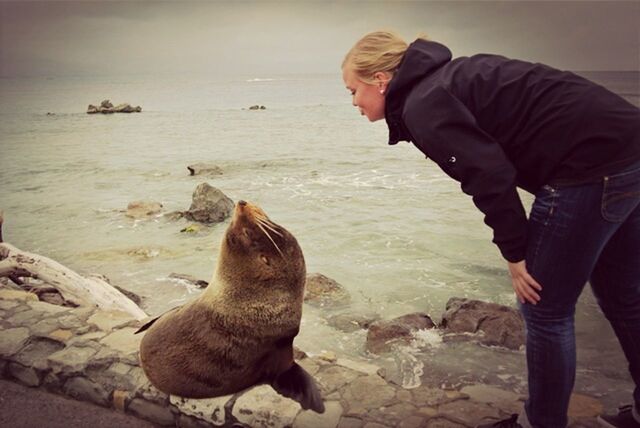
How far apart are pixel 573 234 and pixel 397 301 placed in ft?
17.5

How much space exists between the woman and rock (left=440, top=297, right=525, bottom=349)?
3096mm

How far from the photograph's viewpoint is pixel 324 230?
35.8 ft

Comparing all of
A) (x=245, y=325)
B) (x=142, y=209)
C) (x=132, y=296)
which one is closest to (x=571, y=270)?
(x=245, y=325)

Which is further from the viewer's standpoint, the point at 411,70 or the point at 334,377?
the point at 334,377

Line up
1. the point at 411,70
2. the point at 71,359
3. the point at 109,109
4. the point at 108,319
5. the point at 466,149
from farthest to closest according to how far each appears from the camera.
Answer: the point at 109,109 → the point at 108,319 → the point at 71,359 → the point at 411,70 → the point at 466,149

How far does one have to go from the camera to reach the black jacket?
6.38 ft

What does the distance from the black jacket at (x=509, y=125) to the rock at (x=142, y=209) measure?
10.5m

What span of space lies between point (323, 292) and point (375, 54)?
5.12 meters

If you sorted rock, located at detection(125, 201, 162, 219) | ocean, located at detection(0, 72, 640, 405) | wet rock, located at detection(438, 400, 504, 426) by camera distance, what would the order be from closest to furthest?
wet rock, located at detection(438, 400, 504, 426) → ocean, located at detection(0, 72, 640, 405) → rock, located at detection(125, 201, 162, 219)

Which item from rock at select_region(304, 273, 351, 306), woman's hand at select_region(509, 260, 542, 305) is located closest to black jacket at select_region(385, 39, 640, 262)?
woman's hand at select_region(509, 260, 542, 305)

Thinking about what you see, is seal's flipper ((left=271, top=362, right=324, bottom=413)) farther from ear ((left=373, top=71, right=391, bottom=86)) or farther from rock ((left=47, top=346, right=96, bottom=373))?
ear ((left=373, top=71, right=391, bottom=86))

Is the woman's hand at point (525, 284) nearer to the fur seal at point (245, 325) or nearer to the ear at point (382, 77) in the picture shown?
the ear at point (382, 77)

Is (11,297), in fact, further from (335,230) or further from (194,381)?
(335,230)

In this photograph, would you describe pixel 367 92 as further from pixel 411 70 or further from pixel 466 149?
pixel 466 149
